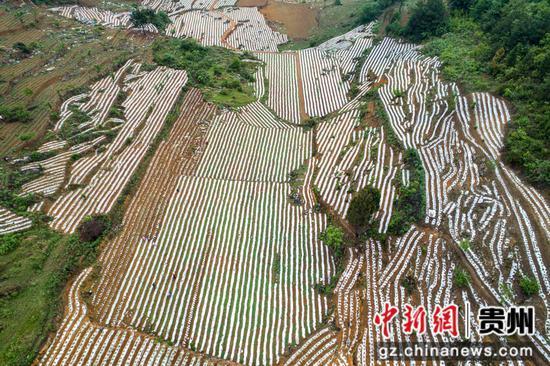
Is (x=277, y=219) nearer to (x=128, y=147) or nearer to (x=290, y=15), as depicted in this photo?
(x=128, y=147)

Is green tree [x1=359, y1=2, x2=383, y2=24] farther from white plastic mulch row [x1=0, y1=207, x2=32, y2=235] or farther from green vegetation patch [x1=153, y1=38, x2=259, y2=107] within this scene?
white plastic mulch row [x1=0, y1=207, x2=32, y2=235]

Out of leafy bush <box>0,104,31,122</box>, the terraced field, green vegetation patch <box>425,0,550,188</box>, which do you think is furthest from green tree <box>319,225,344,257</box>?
leafy bush <box>0,104,31,122</box>

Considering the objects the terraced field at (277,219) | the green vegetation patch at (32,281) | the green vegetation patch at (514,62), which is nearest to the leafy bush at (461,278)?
the terraced field at (277,219)

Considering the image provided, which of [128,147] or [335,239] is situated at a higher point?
[128,147]

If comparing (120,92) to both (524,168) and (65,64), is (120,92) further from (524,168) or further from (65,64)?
(524,168)

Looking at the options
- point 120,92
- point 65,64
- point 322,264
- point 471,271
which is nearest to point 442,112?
point 471,271

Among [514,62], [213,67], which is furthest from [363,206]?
[213,67]

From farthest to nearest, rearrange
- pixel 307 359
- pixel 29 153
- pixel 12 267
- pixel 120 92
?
pixel 120 92, pixel 29 153, pixel 12 267, pixel 307 359
